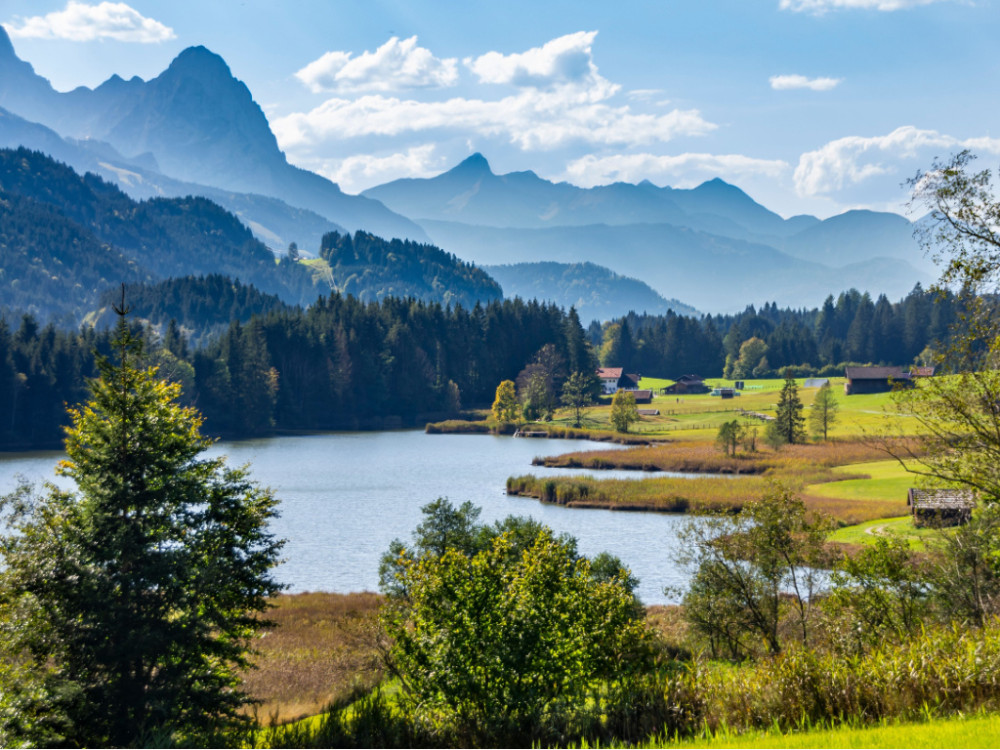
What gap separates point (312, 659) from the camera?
30.5 m

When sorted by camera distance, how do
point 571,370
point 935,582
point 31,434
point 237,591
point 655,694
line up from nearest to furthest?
point 655,694
point 237,591
point 935,582
point 31,434
point 571,370

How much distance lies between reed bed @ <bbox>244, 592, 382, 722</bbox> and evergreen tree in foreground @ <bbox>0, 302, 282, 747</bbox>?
3231mm

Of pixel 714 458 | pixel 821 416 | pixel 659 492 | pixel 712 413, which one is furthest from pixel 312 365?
pixel 659 492

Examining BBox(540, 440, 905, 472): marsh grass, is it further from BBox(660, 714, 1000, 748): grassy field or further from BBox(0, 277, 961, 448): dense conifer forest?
BBox(660, 714, 1000, 748): grassy field

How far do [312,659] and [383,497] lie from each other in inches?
1719

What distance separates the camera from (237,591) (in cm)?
2142

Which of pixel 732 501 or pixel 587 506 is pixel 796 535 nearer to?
pixel 732 501

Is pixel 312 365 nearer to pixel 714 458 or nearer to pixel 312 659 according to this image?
pixel 714 458

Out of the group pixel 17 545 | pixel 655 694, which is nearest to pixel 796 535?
pixel 655 694

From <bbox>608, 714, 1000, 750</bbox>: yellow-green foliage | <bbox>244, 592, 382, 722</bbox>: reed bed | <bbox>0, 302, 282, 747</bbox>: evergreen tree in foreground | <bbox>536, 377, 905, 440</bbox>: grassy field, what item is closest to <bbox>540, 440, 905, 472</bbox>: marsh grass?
<bbox>536, 377, 905, 440</bbox>: grassy field

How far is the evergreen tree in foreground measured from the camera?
699 inches

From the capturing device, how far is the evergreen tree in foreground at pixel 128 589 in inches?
699

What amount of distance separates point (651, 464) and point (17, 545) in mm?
77832

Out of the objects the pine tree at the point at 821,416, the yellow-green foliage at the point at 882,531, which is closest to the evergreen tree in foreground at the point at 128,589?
the yellow-green foliage at the point at 882,531
